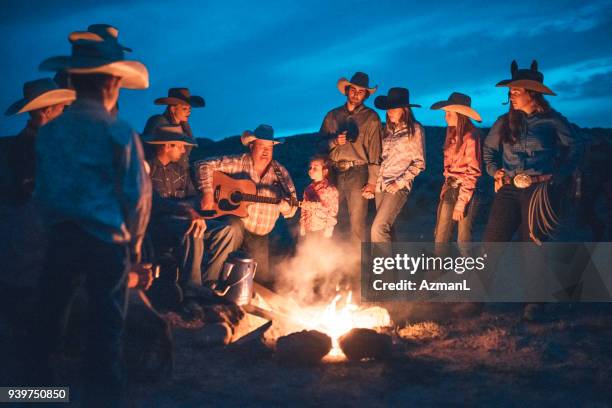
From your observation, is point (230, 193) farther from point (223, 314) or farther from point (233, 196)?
point (223, 314)

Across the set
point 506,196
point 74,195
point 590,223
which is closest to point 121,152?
point 74,195

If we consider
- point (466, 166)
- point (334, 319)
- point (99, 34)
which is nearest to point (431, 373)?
point (334, 319)

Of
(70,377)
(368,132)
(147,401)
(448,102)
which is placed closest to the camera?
(147,401)

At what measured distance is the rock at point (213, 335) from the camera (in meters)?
5.81

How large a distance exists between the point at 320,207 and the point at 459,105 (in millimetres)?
2201

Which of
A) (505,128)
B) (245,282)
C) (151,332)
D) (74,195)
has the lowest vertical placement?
(151,332)

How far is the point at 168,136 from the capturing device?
700 centimetres

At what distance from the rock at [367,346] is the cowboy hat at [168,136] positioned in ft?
10.5

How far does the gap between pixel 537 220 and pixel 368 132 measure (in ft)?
8.07

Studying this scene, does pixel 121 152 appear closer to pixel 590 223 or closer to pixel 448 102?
pixel 448 102

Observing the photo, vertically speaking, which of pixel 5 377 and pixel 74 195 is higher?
pixel 74 195

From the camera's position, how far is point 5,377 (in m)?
4.41

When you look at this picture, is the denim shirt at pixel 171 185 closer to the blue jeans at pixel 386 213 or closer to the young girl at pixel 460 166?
the blue jeans at pixel 386 213

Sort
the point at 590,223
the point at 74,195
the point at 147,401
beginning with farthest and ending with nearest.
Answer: the point at 590,223 → the point at 147,401 → the point at 74,195
